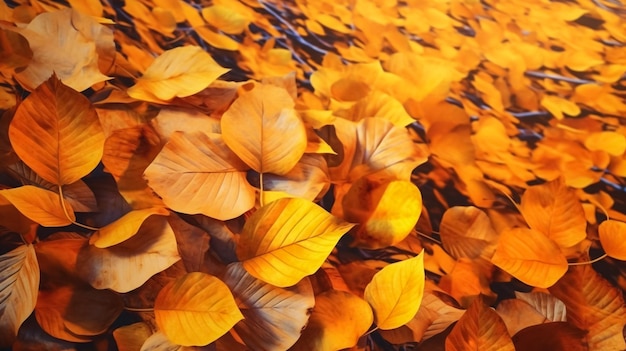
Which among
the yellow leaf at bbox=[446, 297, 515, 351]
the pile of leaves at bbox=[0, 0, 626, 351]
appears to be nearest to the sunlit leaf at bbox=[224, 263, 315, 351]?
the pile of leaves at bbox=[0, 0, 626, 351]

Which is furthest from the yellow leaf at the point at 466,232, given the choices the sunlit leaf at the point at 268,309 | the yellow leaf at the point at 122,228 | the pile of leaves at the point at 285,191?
the yellow leaf at the point at 122,228

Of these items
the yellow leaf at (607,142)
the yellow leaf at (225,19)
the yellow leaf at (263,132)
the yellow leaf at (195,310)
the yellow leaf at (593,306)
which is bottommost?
the yellow leaf at (195,310)

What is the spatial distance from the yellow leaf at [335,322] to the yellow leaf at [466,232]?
0.30 feet

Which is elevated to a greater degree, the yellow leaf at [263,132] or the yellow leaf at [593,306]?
the yellow leaf at [263,132]

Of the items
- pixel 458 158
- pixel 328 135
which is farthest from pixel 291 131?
pixel 458 158

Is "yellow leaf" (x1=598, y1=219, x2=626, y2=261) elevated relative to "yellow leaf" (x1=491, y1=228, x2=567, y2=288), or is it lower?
elevated

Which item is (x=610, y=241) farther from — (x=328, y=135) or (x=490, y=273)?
(x=328, y=135)

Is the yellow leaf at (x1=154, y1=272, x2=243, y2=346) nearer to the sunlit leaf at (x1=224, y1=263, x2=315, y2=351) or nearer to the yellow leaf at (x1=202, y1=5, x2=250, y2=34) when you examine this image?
the sunlit leaf at (x1=224, y1=263, x2=315, y2=351)

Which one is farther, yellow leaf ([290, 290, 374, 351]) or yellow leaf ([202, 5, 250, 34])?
yellow leaf ([202, 5, 250, 34])

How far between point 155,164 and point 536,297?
0.32m

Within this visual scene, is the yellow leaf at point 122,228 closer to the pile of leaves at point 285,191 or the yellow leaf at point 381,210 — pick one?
the pile of leaves at point 285,191

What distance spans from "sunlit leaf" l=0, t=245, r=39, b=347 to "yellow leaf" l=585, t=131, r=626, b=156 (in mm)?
482

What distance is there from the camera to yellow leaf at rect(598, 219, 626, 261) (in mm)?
478

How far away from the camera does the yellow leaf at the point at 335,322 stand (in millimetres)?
433
